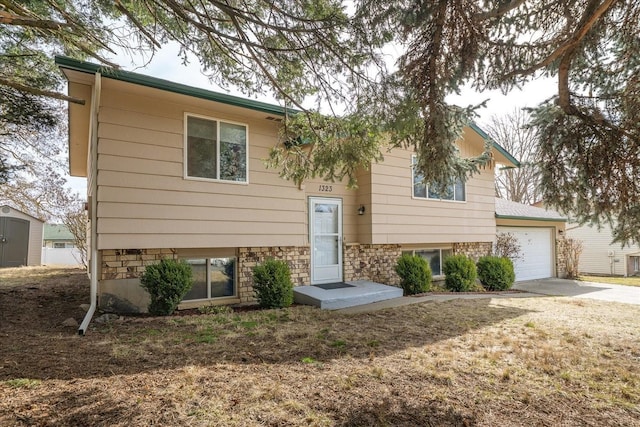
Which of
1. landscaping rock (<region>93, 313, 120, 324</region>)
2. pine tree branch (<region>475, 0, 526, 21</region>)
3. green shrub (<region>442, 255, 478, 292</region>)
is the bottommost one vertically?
landscaping rock (<region>93, 313, 120, 324</region>)

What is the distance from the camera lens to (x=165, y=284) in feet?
19.4

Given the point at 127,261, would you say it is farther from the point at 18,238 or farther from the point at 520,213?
the point at 18,238

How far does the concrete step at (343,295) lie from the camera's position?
700 centimetres

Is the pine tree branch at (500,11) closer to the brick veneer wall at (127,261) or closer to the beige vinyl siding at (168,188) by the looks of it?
the beige vinyl siding at (168,188)

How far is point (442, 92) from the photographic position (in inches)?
173

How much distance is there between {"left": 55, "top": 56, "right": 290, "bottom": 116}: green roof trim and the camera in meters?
5.25

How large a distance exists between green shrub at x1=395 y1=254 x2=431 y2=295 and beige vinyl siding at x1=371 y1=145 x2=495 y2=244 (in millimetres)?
710

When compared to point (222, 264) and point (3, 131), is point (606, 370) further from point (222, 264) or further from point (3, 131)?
point (3, 131)

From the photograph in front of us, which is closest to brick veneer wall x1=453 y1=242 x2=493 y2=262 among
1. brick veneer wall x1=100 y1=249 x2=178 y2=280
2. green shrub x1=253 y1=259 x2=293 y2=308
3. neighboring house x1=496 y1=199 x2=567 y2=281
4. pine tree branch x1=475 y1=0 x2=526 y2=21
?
neighboring house x1=496 y1=199 x2=567 y2=281

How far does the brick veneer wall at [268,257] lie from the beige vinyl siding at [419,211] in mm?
1838

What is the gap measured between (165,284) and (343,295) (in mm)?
3356

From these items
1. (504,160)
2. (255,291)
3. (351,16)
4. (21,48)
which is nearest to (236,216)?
(255,291)

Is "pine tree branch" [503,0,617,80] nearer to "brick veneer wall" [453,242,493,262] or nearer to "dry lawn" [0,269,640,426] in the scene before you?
"dry lawn" [0,269,640,426]

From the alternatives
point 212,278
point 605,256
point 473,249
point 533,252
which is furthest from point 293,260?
point 605,256
